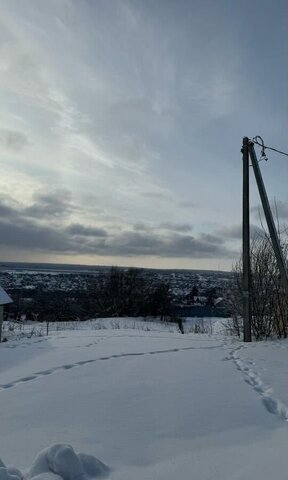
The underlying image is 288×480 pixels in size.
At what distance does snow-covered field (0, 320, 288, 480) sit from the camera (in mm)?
3088

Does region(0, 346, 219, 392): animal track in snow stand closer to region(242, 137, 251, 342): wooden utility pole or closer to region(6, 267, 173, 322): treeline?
region(242, 137, 251, 342): wooden utility pole

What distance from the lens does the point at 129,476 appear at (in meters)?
2.98

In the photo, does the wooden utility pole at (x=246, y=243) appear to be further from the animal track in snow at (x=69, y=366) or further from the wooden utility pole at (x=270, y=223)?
the animal track in snow at (x=69, y=366)

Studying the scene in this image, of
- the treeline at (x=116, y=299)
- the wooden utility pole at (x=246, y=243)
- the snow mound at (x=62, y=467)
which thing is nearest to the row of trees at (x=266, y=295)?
the wooden utility pole at (x=246, y=243)

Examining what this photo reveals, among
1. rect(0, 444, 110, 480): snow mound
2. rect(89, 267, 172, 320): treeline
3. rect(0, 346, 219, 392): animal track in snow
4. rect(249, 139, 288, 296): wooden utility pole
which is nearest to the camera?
rect(0, 444, 110, 480): snow mound

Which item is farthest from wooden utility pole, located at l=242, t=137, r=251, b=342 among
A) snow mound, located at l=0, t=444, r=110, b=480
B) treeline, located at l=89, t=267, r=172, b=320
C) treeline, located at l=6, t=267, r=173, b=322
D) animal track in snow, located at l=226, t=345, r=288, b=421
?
treeline, located at l=89, t=267, r=172, b=320

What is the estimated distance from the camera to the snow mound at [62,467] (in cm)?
285

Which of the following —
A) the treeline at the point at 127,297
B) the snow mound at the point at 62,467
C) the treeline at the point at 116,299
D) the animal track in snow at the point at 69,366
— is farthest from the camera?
the treeline at the point at 127,297

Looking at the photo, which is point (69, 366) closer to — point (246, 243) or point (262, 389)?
point (262, 389)

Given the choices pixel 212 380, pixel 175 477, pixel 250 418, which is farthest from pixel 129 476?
pixel 212 380

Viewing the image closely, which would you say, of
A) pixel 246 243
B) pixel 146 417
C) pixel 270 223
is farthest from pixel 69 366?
pixel 246 243

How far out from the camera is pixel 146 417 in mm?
4219

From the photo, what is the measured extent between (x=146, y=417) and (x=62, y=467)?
4.73 ft

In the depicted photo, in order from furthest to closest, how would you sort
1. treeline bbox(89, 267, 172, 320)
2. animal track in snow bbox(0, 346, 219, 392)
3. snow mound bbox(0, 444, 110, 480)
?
1. treeline bbox(89, 267, 172, 320)
2. animal track in snow bbox(0, 346, 219, 392)
3. snow mound bbox(0, 444, 110, 480)
